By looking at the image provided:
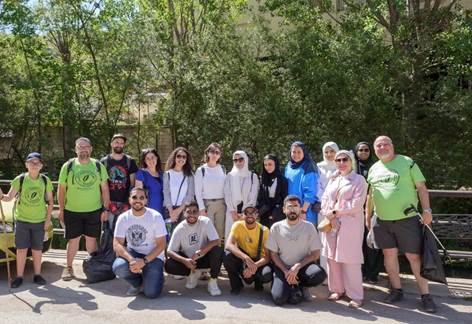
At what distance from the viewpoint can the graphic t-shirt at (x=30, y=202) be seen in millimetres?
6621

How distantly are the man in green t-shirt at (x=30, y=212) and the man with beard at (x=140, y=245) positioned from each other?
1114 millimetres

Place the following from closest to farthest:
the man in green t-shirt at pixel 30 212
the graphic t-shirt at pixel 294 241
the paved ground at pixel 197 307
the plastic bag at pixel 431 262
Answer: the paved ground at pixel 197 307, the plastic bag at pixel 431 262, the graphic t-shirt at pixel 294 241, the man in green t-shirt at pixel 30 212

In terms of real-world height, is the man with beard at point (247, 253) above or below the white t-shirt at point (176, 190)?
below

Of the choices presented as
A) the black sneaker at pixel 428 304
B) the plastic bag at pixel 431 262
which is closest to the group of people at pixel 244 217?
the black sneaker at pixel 428 304

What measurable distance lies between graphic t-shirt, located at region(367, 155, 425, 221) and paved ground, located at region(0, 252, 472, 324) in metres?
1.05

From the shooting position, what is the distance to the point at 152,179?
6922 mm

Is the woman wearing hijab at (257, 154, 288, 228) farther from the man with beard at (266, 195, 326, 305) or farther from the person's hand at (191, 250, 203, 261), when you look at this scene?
the person's hand at (191, 250, 203, 261)

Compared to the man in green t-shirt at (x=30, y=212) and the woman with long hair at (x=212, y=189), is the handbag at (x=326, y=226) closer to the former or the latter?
the woman with long hair at (x=212, y=189)

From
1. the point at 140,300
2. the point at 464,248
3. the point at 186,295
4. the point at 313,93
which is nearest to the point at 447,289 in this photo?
the point at 186,295

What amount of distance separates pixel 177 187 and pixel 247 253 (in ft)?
4.43

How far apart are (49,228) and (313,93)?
7.10 metres

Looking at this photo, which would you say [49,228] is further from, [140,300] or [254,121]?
[254,121]

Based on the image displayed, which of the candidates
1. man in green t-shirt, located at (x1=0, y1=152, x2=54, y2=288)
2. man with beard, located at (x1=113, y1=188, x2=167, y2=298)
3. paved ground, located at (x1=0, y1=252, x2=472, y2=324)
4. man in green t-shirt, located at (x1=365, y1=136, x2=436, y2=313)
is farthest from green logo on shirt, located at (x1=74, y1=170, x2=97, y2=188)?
man in green t-shirt, located at (x1=365, y1=136, x2=436, y2=313)

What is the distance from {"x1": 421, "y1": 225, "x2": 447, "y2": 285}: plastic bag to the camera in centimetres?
543
